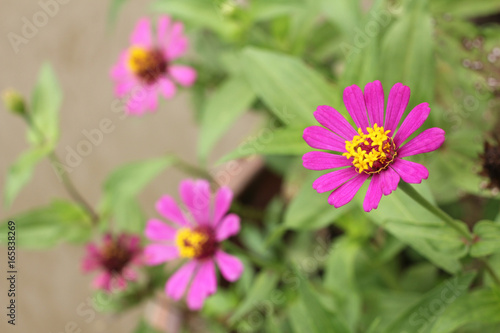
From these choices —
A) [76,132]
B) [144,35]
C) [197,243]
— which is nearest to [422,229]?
[197,243]

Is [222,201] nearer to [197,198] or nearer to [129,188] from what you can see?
[197,198]

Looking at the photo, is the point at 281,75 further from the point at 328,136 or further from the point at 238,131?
the point at 238,131

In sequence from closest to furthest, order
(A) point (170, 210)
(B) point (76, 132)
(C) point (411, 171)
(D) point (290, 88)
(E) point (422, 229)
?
(C) point (411, 171), (E) point (422, 229), (D) point (290, 88), (A) point (170, 210), (B) point (76, 132)

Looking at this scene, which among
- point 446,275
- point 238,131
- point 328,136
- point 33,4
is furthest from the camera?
point 33,4

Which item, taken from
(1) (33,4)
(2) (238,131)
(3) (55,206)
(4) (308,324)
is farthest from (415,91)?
(1) (33,4)

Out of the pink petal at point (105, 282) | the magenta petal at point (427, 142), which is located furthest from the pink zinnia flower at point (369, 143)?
the pink petal at point (105, 282)

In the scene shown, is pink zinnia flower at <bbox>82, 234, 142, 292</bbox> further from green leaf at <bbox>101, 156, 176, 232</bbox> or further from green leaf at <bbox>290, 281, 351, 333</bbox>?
green leaf at <bbox>290, 281, 351, 333</bbox>
